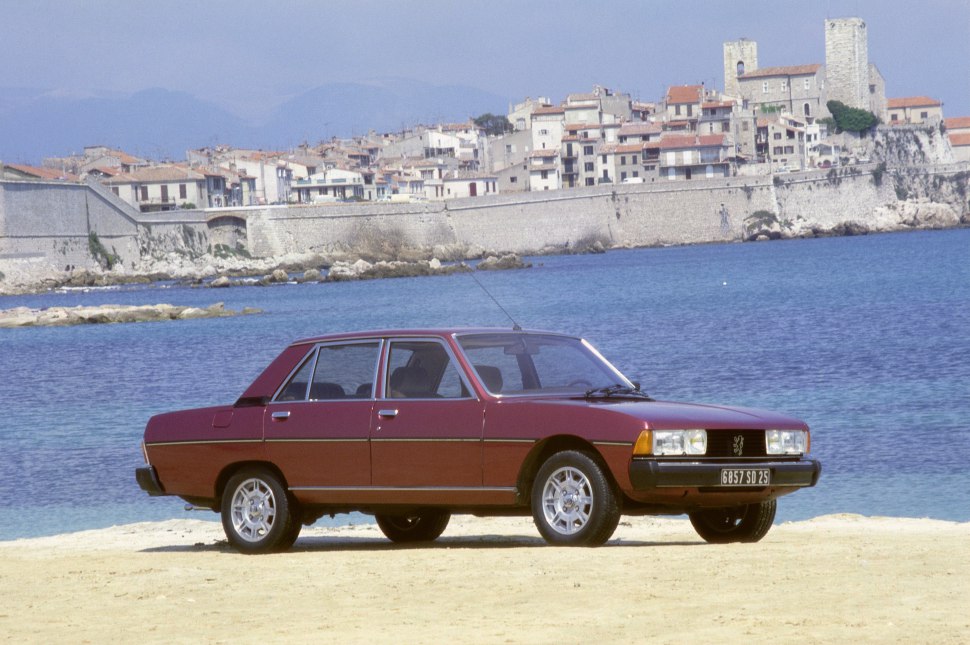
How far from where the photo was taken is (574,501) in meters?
7.76

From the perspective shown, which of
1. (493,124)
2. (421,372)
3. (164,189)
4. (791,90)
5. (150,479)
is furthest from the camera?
(493,124)

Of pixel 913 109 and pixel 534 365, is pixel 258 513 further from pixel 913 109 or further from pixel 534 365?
pixel 913 109

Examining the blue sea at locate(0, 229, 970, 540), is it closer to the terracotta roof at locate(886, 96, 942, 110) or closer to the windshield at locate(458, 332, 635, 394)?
the windshield at locate(458, 332, 635, 394)

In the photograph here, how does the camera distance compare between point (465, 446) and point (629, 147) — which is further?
point (629, 147)

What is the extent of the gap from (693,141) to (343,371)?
363ft

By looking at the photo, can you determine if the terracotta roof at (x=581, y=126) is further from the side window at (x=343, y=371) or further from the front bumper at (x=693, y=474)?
the front bumper at (x=693, y=474)

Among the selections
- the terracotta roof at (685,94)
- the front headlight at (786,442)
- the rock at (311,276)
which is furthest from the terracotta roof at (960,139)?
the front headlight at (786,442)

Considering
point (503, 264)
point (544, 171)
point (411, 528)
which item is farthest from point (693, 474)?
point (544, 171)

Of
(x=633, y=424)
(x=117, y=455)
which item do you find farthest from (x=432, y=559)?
(x=117, y=455)

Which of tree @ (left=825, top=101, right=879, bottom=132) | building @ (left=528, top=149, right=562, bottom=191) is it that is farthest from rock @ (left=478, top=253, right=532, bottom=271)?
tree @ (left=825, top=101, right=879, bottom=132)

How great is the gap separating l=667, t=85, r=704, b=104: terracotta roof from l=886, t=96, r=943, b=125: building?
105 ft

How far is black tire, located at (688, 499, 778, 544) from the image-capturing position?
8227 mm

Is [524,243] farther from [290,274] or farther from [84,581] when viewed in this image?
[84,581]

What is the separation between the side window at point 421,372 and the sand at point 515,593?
2.87 ft
